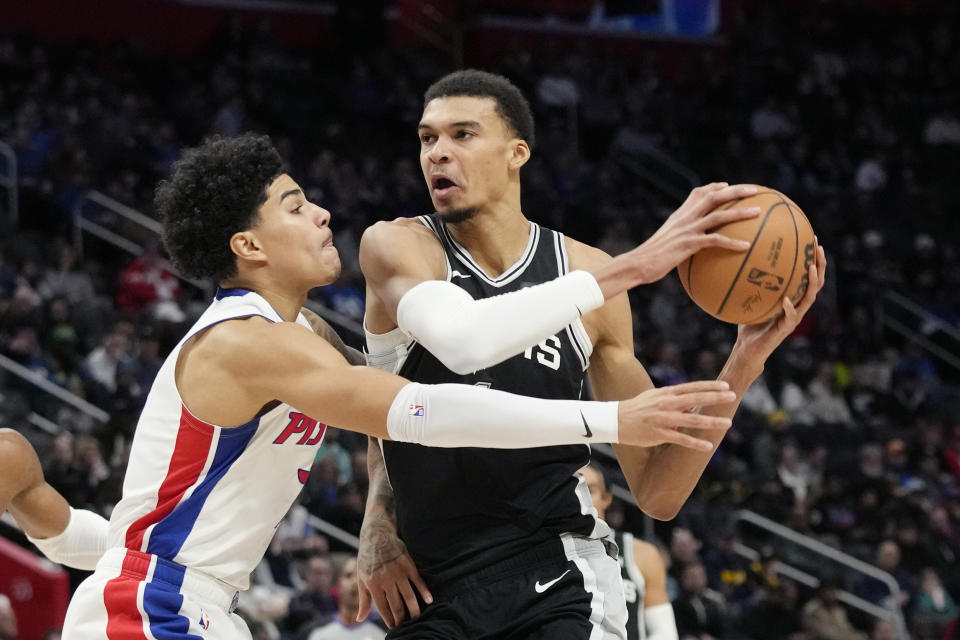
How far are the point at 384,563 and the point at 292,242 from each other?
3.10ft

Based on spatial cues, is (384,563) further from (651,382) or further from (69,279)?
(69,279)

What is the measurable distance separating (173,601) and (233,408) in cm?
51

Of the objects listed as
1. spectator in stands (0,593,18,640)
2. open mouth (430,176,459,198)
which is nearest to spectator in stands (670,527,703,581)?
spectator in stands (0,593,18,640)

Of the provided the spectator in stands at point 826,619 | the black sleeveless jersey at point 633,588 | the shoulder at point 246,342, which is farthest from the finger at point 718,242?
the spectator in stands at point 826,619

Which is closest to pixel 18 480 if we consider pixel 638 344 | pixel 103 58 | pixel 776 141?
pixel 638 344

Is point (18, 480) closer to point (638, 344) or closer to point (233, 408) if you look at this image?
point (233, 408)

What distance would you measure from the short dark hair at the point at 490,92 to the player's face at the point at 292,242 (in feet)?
1.99

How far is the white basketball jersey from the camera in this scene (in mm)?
3373

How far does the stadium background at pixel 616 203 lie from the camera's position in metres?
9.70

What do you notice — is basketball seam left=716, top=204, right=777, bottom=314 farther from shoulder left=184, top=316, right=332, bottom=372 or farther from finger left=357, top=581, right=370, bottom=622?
finger left=357, top=581, right=370, bottom=622

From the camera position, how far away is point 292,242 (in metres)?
3.61

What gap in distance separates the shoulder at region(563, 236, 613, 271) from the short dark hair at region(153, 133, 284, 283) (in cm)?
95

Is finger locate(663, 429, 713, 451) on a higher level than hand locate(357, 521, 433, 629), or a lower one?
higher

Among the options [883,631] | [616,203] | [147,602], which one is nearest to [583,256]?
[147,602]
